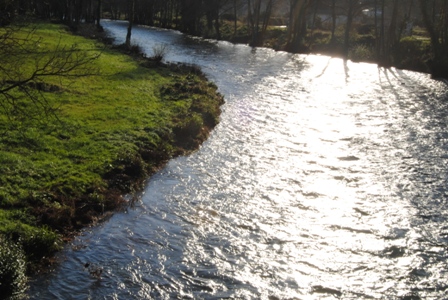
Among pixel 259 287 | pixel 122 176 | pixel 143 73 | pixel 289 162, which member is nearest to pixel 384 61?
pixel 143 73

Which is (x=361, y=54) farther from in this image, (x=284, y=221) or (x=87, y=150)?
(x=284, y=221)

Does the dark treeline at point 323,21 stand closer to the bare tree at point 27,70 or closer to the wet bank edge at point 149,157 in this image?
the bare tree at point 27,70

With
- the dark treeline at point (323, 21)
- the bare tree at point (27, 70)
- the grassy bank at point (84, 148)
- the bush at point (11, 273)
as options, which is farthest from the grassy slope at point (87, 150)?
the dark treeline at point (323, 21)

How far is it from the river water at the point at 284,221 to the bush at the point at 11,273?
0.39m

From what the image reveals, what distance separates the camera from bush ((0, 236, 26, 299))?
9.95 meters

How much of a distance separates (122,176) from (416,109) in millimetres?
21421

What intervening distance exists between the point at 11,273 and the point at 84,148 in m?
8.04

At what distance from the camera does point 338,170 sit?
64.9 feet

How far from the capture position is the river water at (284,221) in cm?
1137

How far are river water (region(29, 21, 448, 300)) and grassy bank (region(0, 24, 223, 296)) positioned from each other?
2.41ft

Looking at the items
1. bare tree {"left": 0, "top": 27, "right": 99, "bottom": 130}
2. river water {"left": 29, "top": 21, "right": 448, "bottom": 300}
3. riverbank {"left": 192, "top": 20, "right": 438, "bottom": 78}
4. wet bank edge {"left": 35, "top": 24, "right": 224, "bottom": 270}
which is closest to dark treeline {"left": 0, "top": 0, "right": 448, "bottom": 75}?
riverbank {"left": 192, "top": 20, "right": 438, "bottom": 78}

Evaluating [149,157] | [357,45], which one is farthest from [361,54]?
[149,157]

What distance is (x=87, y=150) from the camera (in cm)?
1764

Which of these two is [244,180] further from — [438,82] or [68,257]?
[438,82]
